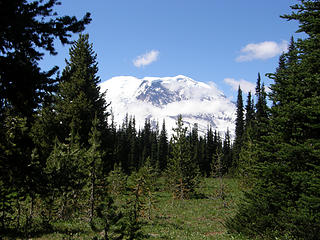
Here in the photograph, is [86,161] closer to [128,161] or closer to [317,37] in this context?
[317,37]

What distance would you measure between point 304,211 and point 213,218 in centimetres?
1325

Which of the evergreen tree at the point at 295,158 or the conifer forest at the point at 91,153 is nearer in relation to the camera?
the conifer forest at the point at 91,153

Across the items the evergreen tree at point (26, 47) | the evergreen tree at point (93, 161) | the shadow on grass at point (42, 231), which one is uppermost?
the evergreen tree at point (26, 47)

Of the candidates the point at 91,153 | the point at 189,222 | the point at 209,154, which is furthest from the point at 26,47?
the point at 209,154

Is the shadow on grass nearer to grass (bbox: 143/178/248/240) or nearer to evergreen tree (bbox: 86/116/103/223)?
evergreen tree (bbox: 86/116/103/223)

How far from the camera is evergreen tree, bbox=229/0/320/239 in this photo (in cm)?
984

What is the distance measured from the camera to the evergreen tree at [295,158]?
9844 mm

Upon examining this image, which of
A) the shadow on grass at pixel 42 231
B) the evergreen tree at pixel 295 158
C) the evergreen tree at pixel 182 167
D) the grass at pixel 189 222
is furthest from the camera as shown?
the evergreen tree at pixel 182 167

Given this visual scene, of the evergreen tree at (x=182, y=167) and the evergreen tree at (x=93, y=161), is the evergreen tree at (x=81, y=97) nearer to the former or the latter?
the evergreen tree at (x=93, y=161)

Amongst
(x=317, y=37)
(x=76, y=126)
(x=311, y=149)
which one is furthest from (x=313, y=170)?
(x=76, y=126)

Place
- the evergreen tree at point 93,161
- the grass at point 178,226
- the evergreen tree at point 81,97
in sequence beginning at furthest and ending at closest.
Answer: the evergreen tree at point 81,97 < the evergreen tree at point 93,161 < the grass at point 178,226

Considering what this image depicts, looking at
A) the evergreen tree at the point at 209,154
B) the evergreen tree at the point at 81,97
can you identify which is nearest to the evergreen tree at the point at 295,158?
the evergreen tree at the point at 81,97

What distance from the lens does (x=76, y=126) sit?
Result: 21500mm

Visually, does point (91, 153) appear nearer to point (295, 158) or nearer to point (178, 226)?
point (178, 226)
